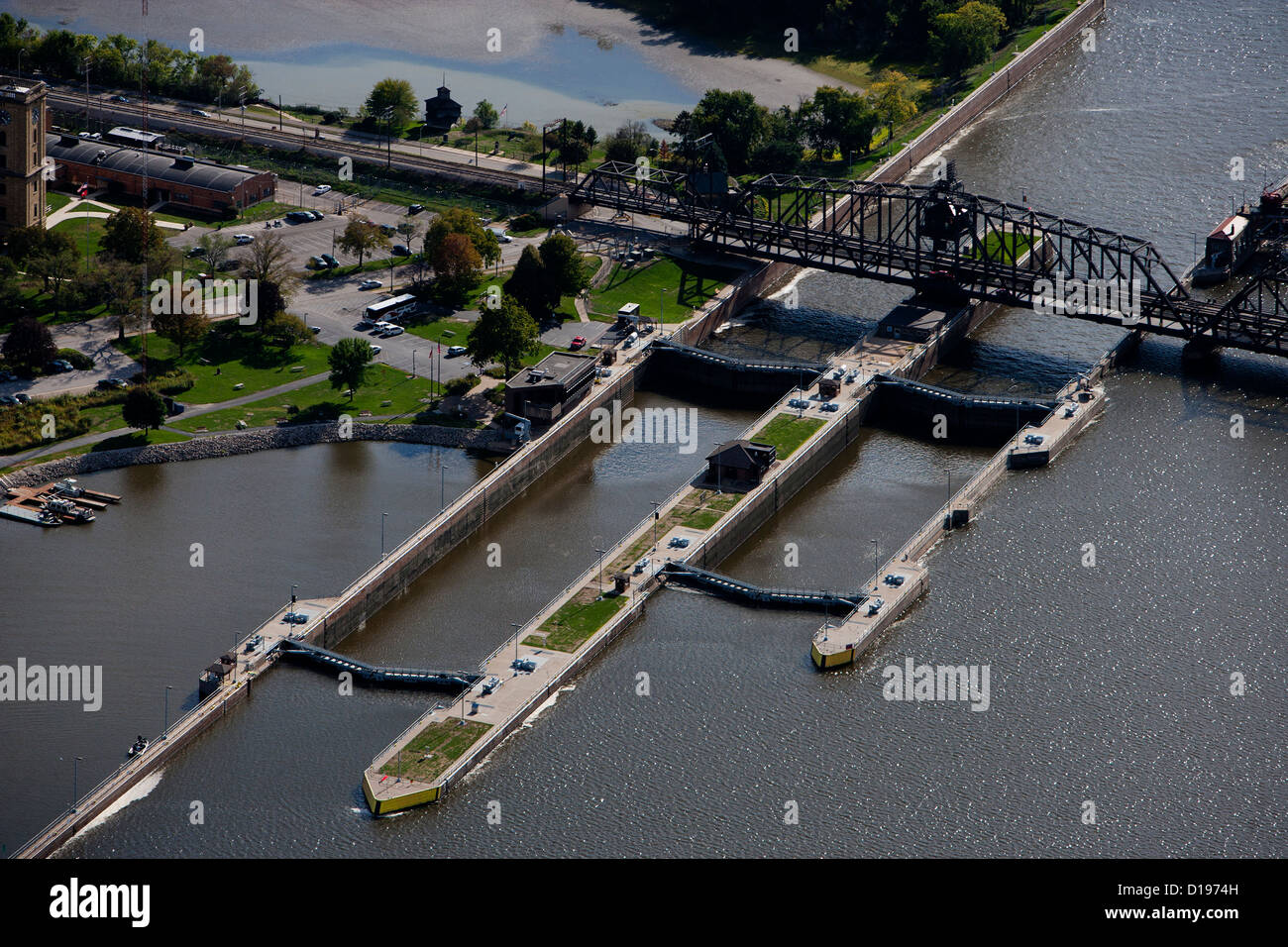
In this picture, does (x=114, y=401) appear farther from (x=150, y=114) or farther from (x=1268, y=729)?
(x=1268, y=729)

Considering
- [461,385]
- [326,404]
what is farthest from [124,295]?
[461,385]

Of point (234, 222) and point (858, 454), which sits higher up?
point (234, 222)

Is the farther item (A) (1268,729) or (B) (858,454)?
(B) (858,454)

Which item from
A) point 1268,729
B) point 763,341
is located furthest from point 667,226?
point 1268,729

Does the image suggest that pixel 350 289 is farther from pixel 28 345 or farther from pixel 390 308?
pixel 28 345

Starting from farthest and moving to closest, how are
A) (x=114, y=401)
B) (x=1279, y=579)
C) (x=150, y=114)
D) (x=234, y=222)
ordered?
(x=150, y=114), (x=234, y=222), (x=114, y=401), (x=1279, y=579)

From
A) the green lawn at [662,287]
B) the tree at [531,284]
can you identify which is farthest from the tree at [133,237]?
the green lawn at [662,287]

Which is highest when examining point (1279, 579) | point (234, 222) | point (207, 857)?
point (234, 222)

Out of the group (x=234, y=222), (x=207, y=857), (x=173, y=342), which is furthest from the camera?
(x=234, y=222)
